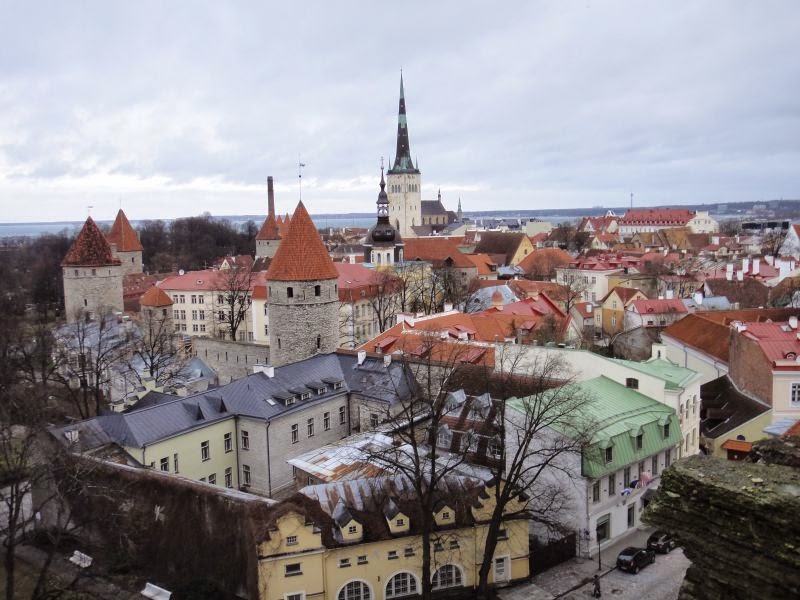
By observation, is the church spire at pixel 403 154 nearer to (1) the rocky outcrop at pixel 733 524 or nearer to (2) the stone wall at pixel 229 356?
(2) the stone wall at pixel 229 356

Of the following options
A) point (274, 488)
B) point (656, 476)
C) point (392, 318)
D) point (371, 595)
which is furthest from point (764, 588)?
point (392, 318)

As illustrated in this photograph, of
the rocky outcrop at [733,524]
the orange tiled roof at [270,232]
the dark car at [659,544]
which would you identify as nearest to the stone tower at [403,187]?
the orange tiled roof at [270,232]

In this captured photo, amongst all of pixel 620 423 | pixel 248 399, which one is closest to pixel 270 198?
pixel 248 399

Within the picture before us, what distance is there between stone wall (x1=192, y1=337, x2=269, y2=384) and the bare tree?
5993 millimetres

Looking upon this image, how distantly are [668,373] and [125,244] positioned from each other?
55636 mm

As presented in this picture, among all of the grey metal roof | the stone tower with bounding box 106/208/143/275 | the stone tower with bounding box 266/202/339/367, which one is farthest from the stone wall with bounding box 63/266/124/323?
the grey metal roof

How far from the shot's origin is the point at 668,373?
2550 cm

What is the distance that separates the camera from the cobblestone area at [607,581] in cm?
1812

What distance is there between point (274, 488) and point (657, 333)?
2391cm

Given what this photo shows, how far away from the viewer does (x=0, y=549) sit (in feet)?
69.5

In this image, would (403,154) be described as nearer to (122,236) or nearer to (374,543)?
(122,236)

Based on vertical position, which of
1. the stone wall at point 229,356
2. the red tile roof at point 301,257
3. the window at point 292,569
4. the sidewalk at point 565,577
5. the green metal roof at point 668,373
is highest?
the red tile roof at point 301,257

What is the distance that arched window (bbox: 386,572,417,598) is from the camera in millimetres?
18172

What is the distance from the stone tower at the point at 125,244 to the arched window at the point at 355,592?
55266 millimetres
